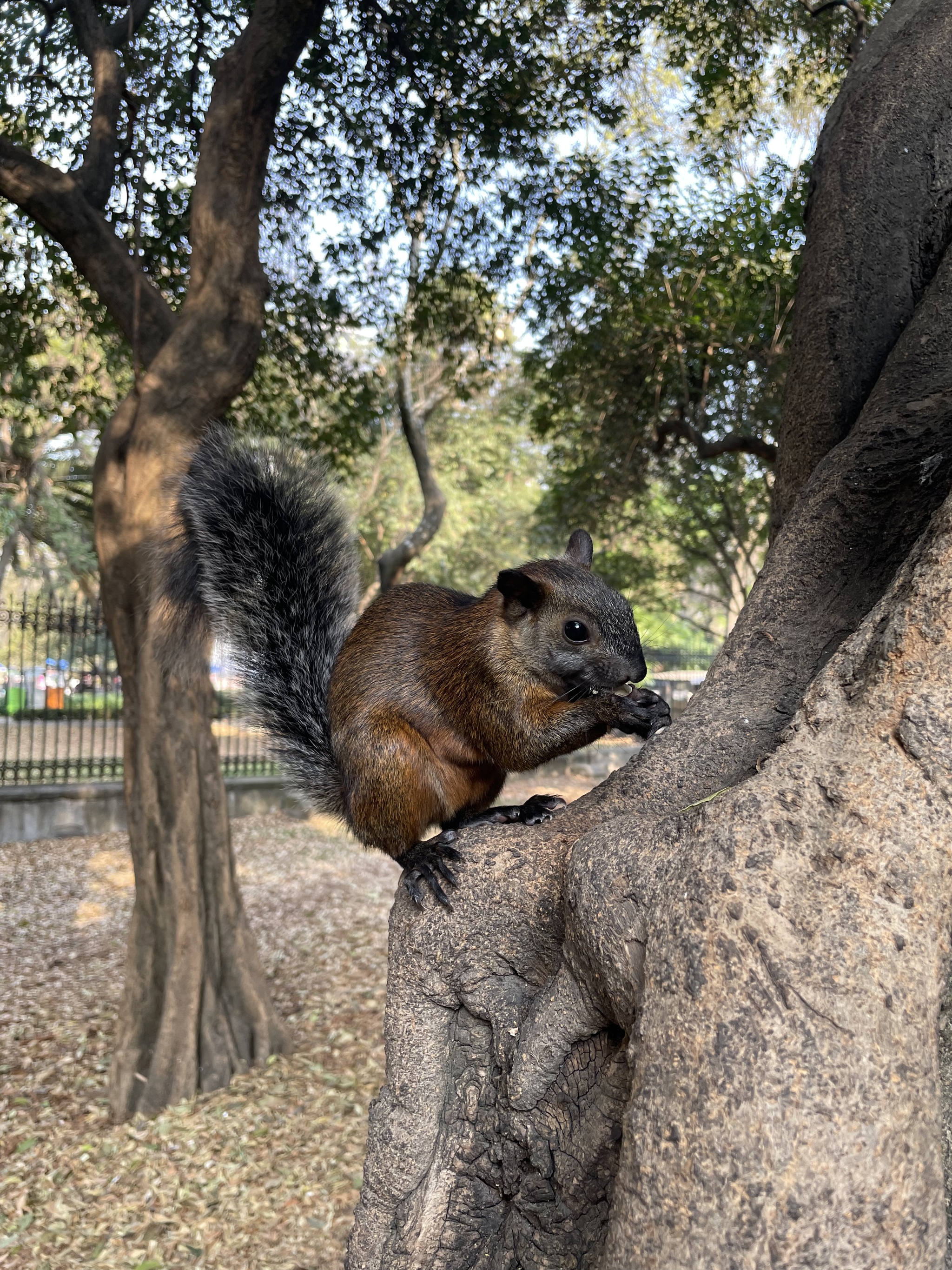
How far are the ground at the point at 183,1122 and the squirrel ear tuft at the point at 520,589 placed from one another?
2.88 metres

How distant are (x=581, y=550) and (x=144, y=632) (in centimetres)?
254

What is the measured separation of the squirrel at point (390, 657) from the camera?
243 cm

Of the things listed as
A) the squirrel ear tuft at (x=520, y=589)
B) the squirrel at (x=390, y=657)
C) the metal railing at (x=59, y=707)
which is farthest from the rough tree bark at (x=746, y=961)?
the metal railing at (x=59, y=707)

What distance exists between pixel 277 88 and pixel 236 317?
1229 millimetres

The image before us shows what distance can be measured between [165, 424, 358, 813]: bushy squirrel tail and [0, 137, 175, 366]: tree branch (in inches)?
95.9

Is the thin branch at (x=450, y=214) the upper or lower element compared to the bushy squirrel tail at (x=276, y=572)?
upper

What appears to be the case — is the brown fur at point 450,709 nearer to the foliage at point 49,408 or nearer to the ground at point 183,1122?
the ground at point 183,1122

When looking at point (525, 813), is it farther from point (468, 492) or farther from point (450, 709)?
point (468, 492)

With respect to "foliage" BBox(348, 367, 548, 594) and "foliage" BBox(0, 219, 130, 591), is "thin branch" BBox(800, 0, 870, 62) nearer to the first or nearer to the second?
"foliage" BBox(0, 219, 130, 591)

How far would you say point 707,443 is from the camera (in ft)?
29.0

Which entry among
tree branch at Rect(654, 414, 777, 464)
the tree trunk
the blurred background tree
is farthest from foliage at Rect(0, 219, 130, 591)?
tree branch at Rect(654, 414, 777, 464)

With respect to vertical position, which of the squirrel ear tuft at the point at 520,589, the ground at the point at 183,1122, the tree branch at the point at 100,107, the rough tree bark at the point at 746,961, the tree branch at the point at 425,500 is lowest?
the ground at the point at 183,1122

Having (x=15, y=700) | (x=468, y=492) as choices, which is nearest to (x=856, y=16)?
(x=15, y=700)

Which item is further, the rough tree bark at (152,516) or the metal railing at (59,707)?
the metal railing at (59,707)
